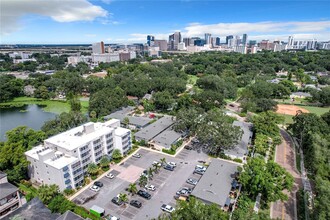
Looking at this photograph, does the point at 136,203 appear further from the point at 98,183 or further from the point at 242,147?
the point at 242,147

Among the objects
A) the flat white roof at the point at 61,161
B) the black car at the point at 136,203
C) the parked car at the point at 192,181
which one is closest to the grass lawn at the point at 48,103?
the flat white roof at the point at 61,161

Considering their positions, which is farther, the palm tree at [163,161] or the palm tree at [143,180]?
the palm tree at [163,161]

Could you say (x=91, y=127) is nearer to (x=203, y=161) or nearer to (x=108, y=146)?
(x=108, y=146)

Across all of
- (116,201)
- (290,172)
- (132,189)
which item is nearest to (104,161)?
(132,189)

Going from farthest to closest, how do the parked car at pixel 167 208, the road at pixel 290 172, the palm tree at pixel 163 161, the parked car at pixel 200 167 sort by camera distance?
the palm tree at pixel 163 161 → the parked car at pixel 200 167 → the parked car at pixel 167 208 → the road at pixel 290 172

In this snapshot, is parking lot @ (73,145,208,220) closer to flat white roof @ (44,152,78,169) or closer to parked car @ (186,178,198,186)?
parked car @ (186,178,198,186)

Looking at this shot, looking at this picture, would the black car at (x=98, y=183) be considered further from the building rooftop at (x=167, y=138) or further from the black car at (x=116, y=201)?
the building rooftop at (x=167, y=138)

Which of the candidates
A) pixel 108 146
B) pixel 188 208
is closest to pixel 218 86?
pixel 108 146
